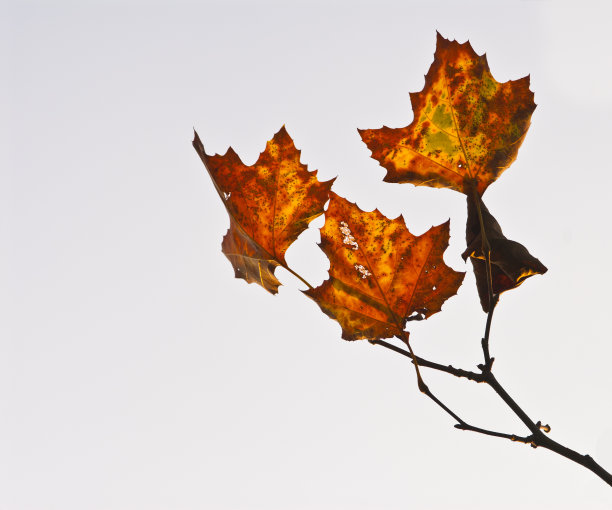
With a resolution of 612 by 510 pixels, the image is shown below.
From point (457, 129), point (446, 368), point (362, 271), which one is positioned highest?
point (457, 129)

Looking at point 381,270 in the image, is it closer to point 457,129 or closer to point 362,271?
point 362,271

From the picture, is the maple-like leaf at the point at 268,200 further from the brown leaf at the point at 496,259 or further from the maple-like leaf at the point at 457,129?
the brown leaf at the point at 496,259

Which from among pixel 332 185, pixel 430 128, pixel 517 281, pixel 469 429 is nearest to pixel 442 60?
pixel 430 128

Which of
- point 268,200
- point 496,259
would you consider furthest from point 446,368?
point 268,200

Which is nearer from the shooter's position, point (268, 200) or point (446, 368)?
point (446, 368)

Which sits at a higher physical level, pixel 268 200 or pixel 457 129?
pixel 457 129

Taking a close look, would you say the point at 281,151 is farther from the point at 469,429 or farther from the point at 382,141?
the point at 469,429

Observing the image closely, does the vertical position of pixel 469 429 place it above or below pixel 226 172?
below
